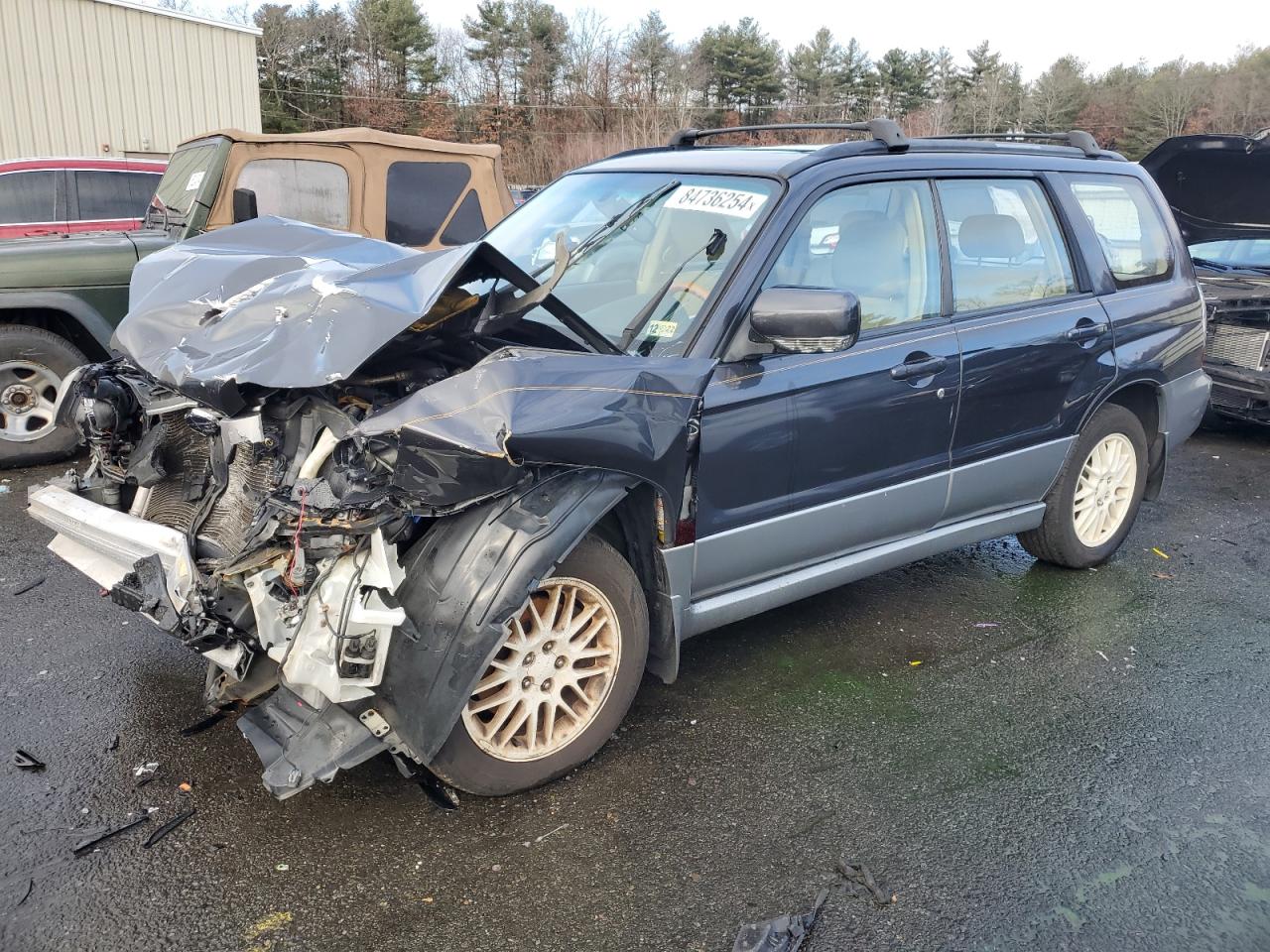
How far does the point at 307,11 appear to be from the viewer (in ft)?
122

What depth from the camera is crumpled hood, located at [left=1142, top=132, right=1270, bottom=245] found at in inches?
270

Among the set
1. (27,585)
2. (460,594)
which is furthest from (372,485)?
(27,585)

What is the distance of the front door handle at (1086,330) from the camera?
4.14 metres

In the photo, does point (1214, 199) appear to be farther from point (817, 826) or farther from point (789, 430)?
point (817, 826)

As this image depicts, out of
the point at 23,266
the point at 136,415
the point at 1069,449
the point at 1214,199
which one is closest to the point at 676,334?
the point at 136,415

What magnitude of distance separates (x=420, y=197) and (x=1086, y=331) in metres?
4.94

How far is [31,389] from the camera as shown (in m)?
5.96

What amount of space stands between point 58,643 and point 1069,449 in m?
4.39

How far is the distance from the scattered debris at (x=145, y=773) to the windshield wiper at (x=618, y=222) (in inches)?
84.9

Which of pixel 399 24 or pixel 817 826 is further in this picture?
pixel 399 24

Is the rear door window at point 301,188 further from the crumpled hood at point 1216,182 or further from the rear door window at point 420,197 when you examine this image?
the crumpled hood at point 1216,182

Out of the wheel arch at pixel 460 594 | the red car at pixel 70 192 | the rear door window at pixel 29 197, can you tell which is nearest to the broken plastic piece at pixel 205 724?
the wheel arch at pixel 460 594

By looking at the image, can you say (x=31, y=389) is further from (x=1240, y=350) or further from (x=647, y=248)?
(x=1240, y=350)

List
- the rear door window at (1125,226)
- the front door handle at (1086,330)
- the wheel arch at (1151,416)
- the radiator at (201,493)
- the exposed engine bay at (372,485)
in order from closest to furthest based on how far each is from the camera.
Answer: the exposed engine bay at (372,485)
the radiator at (201,493)
the front door handle at (1086,330)
the rear door window at (1125,226)
the wheel arch at (1151,416)
